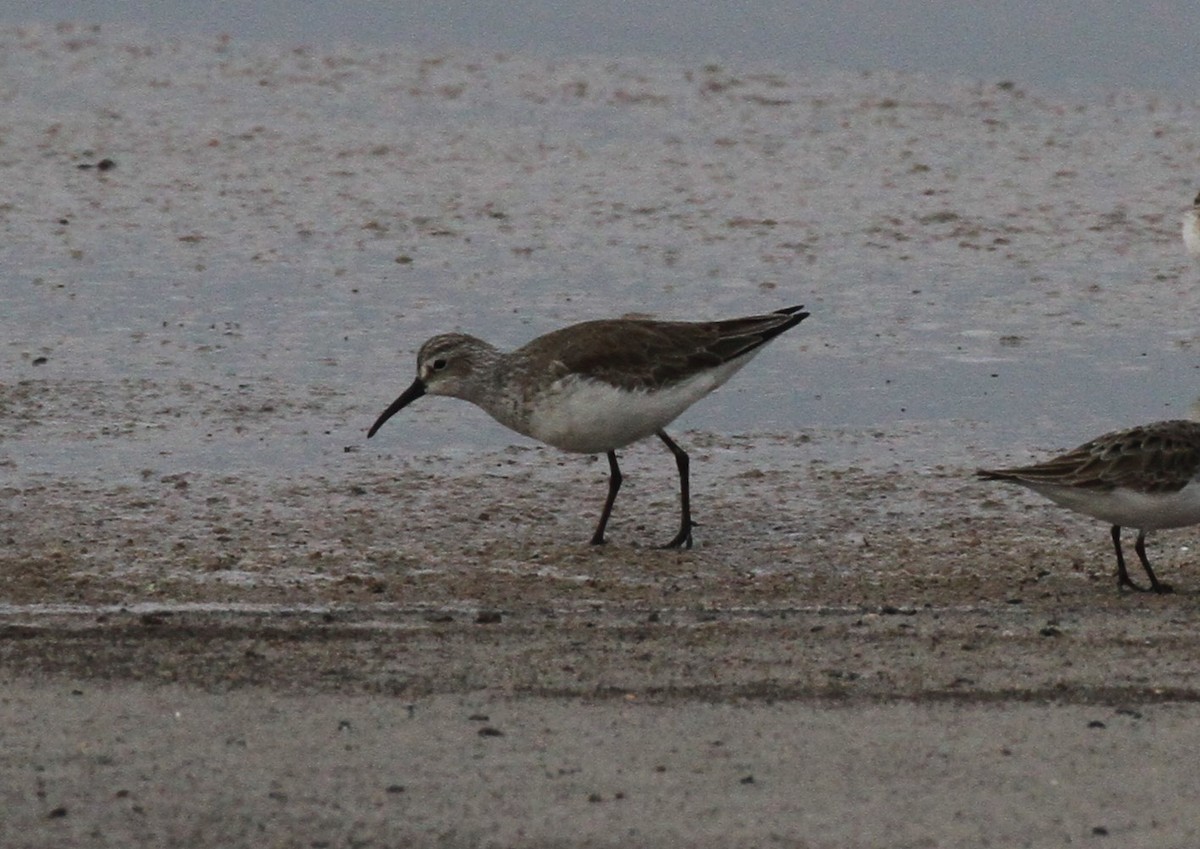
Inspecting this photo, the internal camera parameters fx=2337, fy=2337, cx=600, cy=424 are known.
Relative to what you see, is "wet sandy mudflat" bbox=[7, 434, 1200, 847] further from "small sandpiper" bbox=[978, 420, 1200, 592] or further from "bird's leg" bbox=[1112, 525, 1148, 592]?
"small sandpiper" bbox=[978, 420, 1200, 592]

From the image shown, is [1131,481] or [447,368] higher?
[447,368]

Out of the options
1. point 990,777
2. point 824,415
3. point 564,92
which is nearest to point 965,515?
point 824,415

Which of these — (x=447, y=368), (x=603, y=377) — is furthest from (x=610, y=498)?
(x=447, y=368)

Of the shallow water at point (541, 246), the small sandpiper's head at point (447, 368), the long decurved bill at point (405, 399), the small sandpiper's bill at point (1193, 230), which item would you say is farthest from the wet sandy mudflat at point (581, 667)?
the small sandpiper's bill at point (1193, 230)

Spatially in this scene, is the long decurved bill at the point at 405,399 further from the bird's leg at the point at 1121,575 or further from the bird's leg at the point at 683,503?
the bird's leg at the point at 1121,575

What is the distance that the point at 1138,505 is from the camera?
26.6 ft

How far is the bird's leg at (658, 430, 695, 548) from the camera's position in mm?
8766

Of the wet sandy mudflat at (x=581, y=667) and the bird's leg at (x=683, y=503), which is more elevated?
the bird's leg at (x=683, y=503)

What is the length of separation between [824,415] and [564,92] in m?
6.41

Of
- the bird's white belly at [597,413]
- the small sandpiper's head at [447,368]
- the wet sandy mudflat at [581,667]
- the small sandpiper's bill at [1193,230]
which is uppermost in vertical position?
the small sandpiper's bill at [1193,230]

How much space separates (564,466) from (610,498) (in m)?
1.06

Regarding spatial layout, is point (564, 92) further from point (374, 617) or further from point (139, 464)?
point (374, 617)

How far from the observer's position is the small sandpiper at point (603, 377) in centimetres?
892

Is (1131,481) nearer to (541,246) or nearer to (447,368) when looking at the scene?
(447,368)
